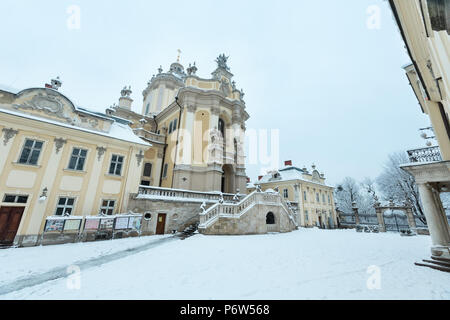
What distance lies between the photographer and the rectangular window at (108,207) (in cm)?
1314

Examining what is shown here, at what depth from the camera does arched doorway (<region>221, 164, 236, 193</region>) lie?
23.7 meters

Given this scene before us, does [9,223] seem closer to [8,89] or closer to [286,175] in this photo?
[8,89]

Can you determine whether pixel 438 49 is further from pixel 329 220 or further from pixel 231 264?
pixel 329 220

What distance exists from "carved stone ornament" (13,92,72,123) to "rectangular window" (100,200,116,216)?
6.45m

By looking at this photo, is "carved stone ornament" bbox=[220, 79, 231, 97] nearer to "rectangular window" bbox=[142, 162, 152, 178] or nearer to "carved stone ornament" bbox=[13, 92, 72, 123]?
"rectangular window" bbox=[142, 162, 152, 178]

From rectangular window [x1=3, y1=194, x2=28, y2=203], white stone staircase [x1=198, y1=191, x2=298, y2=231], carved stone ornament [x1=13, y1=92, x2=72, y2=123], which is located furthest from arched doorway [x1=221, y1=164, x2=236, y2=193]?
rectangular window [x1=3, y1=194, x2=28, y2=203]

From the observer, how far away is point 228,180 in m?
24.2

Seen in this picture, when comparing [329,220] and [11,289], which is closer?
[11,289]

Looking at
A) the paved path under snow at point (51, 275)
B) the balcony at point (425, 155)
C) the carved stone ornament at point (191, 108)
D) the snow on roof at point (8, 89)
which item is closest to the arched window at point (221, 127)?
the carved stone ornament at point (191, 108)

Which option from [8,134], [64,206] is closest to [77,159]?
[64,206]

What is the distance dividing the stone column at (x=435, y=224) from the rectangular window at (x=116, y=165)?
60.5 feet
